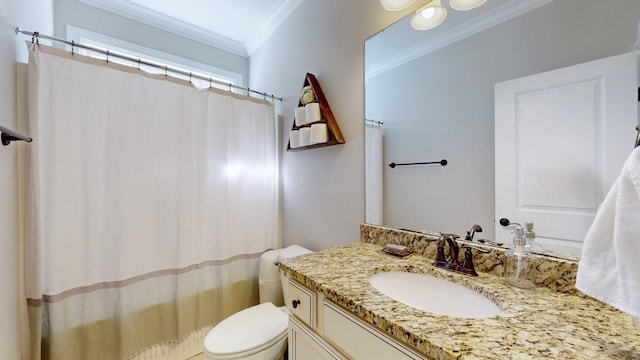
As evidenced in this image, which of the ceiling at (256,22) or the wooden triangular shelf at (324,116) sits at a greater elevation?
the ceiling at (256,22)

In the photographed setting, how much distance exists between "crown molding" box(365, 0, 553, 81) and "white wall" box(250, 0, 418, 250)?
148mm

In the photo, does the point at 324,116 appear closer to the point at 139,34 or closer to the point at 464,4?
the point at 464,4

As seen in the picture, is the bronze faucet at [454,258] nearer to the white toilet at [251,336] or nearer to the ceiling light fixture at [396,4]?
the white toilet at [251,336]

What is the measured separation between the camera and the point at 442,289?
897mm

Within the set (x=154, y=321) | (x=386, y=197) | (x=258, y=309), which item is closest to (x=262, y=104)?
(x=386, y=197)

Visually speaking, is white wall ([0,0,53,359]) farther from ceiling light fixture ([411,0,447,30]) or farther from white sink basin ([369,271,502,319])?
ceiling light fixture ([411,0,447,30])

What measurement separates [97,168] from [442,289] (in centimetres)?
184

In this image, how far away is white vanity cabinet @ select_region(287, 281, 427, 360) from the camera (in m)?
0.64

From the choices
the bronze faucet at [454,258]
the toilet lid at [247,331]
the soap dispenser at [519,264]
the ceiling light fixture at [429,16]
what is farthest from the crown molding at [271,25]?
the toilet lid at [247,331]

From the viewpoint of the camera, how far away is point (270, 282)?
1.82 metres

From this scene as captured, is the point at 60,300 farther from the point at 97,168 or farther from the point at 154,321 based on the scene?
the point at 97,168

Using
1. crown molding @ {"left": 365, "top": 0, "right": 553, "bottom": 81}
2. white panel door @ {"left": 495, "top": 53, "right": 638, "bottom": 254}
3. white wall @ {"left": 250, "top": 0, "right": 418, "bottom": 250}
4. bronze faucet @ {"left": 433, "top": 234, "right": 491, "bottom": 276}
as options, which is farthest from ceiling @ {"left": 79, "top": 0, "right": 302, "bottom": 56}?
bronze faucet @ {"left": 433, "top": 234, "right": 491, "bottom": 276}

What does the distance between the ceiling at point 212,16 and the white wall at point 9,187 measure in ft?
2.99

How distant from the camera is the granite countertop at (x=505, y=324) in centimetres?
50
